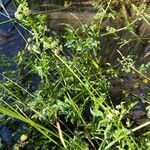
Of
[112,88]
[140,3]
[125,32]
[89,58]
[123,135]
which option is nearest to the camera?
[123,135]

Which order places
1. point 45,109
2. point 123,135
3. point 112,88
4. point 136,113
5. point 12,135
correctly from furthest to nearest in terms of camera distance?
point 112,88 < point 136,113 < point 12,135 < point 45,109 < point 123,135

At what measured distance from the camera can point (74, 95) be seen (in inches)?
114

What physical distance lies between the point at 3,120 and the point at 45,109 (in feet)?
2.16

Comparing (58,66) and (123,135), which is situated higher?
(58,66)

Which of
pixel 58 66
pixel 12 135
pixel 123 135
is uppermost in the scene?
pixel 58 66

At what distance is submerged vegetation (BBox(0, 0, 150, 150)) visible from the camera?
218 centimetres

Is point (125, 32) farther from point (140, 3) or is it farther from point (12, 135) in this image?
point (12, 135)

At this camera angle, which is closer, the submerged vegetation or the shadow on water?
the submerged vegetation

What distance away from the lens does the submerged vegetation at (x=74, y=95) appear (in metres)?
2.18

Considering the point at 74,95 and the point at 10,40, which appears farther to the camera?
the point at 10,40

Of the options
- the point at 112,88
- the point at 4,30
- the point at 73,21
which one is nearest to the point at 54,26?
the point at 73,21

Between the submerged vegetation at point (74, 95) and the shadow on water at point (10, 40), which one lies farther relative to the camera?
the shadow on water at point (10, 40)

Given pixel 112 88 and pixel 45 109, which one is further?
pixel 112 88

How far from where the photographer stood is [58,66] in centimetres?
257
